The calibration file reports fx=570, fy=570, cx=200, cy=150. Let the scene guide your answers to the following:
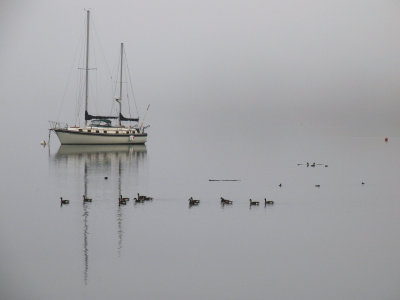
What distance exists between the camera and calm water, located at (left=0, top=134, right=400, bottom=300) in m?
23.5

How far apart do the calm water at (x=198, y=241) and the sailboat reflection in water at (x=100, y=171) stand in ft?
0.73

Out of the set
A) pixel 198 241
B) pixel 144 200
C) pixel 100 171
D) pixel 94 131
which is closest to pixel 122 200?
pixel 144 200

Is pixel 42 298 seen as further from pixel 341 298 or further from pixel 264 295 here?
pixel 341 298

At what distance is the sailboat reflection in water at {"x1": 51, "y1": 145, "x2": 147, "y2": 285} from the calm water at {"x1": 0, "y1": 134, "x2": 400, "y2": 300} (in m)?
0.22

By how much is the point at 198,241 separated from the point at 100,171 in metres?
36.1

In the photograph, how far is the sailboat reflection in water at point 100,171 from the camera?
118 ft

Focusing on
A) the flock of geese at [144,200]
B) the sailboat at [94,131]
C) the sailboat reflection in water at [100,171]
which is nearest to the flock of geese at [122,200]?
the flock of geese at [144,200]

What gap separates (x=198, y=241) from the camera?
99.4ft

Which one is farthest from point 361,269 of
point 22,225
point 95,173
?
point 95,173

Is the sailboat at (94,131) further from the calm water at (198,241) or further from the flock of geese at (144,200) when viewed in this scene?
the flock of geese at (144,200)

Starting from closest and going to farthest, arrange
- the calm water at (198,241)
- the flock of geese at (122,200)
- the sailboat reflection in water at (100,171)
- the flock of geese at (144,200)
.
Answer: the calm water at (198,241) < the sailboat reflection in water at (100,171) < the flock of geese at (122,200) < the flock of geese at (144,200)

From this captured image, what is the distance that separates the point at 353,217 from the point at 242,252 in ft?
43.0

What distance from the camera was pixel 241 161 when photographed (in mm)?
84500

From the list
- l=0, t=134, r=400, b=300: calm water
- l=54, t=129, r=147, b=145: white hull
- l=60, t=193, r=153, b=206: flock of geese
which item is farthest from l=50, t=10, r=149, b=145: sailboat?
l=60, t=193, r=153, b=206: flock of geese
